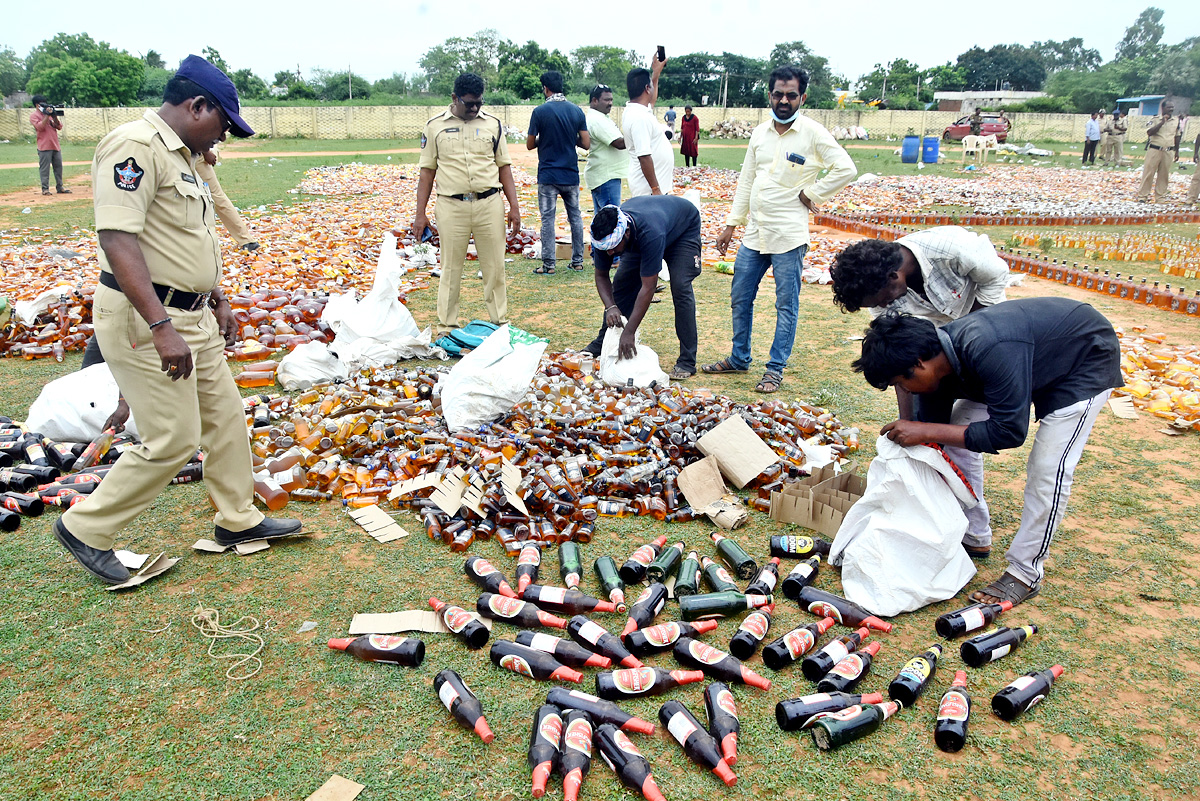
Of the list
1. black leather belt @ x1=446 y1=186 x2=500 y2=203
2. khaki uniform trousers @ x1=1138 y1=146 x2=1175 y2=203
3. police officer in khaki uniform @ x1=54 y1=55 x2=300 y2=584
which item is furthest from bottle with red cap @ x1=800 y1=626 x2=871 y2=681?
khaki uniform trousers @ x1=1138 y1=146 x2=1175 y2=203

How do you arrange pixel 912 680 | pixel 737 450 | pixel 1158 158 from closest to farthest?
1. pixel 912 680
2. pixel 737 450
3. pixel 1158 158

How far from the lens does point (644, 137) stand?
8094 millimetres

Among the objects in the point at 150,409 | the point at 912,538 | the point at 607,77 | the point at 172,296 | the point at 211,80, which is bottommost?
the point at 912,538

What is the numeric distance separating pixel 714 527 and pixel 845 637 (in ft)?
3.86

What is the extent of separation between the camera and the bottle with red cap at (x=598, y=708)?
271 cm

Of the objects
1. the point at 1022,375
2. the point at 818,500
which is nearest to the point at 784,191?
the point at 818,500

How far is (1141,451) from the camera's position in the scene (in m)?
5.22

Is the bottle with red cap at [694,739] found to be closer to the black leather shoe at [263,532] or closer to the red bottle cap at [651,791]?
the red bottle cap at [651,791]

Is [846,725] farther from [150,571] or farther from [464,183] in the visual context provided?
[464,183]

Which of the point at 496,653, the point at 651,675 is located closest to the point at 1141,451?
the point at 651,675

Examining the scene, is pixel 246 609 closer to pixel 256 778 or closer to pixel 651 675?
pixel 256 778

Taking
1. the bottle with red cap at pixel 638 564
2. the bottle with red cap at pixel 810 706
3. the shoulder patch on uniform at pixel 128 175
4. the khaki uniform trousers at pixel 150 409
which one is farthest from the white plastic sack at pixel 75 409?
the bottle with red cap at pixel 810 706

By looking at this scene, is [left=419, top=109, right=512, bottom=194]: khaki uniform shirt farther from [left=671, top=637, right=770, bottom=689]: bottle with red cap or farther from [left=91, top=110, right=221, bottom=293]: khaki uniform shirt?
[left=671, top=637, right=770, bottom=689]: bottle with red cap

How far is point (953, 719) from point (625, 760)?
4.14 feet
